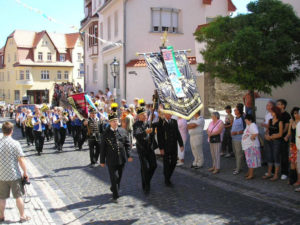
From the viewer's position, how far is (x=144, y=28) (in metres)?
24.2

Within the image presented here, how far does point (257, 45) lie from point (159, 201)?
14.5 feet

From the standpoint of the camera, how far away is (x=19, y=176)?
587cm

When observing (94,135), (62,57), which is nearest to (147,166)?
(94,135)

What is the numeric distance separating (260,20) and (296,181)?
397 cm

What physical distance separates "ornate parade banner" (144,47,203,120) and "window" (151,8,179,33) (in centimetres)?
1695

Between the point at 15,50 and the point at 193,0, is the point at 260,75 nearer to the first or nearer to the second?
the point at 193,0

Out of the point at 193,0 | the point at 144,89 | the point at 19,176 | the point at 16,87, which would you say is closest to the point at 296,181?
the point at 19,176

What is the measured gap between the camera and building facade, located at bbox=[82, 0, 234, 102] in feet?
77.2

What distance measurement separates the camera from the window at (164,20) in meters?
24.6

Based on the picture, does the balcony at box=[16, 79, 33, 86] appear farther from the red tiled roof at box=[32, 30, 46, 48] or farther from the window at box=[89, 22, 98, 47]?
the window at box=[89, 22, 98, 47]

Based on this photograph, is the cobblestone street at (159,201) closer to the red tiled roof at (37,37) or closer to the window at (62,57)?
the red tiled roof at (37,37)

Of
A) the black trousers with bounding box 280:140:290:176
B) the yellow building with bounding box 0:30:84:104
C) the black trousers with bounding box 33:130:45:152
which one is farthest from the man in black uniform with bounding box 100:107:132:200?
the yellow building with bounding box 0:30:84:104

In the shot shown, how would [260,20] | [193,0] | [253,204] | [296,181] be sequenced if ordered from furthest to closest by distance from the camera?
1. [193,0]
2. [260,20]
3. [296,181]
4. [253,204]

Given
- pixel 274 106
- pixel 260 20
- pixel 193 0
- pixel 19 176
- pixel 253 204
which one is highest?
pixel 193 0
